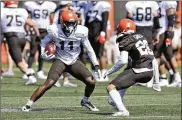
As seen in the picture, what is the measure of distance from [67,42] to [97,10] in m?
5.63

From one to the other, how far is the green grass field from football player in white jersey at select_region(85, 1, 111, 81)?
4.92 ft

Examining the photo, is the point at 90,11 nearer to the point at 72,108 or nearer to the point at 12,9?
the point at 12,9

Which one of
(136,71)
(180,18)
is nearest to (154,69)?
(136,71)

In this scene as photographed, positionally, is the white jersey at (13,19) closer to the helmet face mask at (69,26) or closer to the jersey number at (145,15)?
the jersey number at (145,15)

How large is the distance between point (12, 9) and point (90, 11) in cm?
203

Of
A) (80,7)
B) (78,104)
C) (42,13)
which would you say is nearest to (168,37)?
(80,7)

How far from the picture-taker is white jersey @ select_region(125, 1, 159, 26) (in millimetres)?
13695

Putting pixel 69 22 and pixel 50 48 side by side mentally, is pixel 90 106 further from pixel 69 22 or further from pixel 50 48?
pixel 69 22

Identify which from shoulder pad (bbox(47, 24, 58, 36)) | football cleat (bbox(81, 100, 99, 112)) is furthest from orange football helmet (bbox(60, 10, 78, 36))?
football cleat (bbox(81, 100, 99, 112))

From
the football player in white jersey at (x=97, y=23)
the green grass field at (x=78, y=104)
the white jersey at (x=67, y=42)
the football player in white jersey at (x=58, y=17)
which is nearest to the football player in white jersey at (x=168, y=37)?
the green grass field at (x=78, y=104)

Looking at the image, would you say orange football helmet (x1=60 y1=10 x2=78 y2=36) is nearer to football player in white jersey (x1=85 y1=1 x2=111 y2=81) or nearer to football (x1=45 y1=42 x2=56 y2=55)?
football (x1=45 y1=42 x2=56 y2=55)

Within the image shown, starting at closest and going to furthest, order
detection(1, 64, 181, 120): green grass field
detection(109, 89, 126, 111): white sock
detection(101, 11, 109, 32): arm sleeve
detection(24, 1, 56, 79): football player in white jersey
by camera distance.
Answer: detection(1, 64, 181, 120): green grass field < detection(109, 89, 126, 111): white sock < detection(101, 11, 109, 32): arm sleeve < detection(24, 1, 56, 79): football player in white jersey

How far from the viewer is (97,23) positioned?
15.4 m

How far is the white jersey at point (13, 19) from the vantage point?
13.9 m
